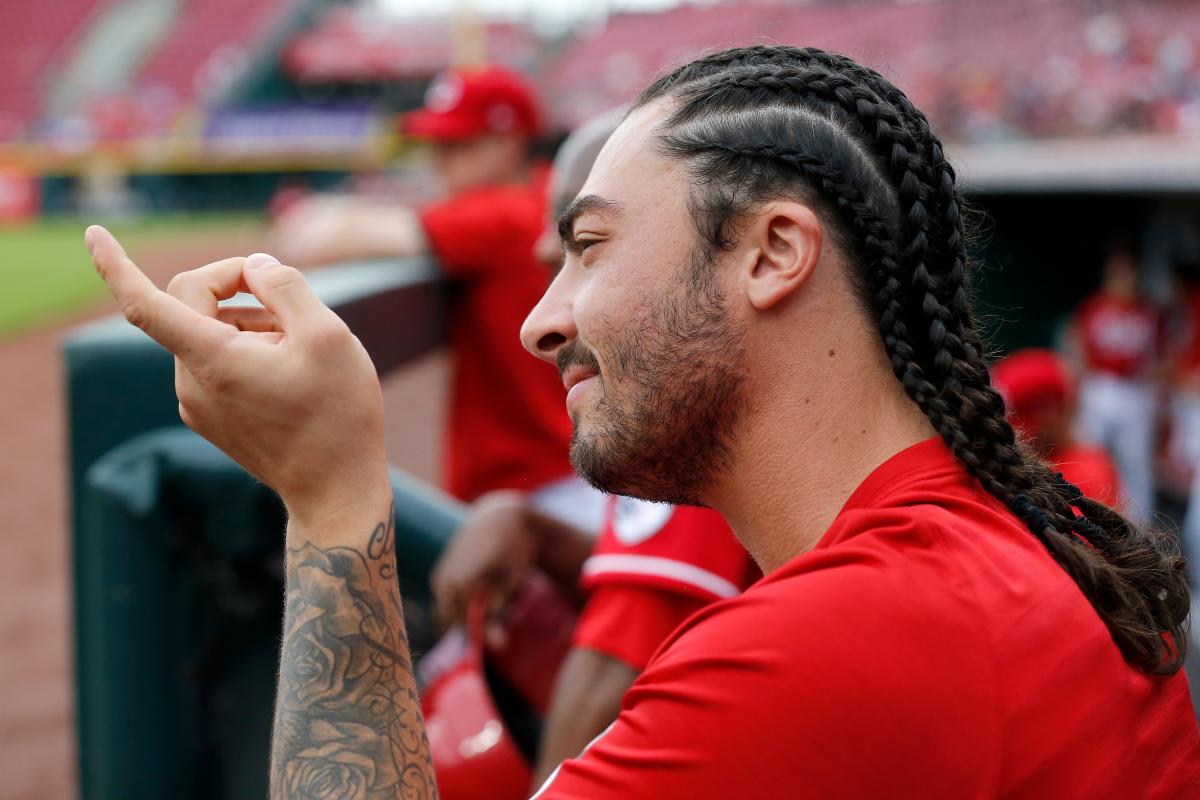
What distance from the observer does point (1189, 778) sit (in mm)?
1063

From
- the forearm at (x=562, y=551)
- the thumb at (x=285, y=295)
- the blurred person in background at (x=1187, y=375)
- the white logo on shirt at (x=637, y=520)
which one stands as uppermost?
the thumb at (x=285, y=295)

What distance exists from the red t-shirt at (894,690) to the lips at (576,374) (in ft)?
0.96

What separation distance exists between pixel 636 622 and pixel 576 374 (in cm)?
50

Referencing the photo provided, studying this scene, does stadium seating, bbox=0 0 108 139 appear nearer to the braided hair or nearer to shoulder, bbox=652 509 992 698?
the braided hair

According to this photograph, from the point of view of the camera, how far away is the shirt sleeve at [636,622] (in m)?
1.58

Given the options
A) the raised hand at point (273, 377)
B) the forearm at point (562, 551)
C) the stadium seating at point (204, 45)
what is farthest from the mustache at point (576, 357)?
the stadium seating at point (204, 45)

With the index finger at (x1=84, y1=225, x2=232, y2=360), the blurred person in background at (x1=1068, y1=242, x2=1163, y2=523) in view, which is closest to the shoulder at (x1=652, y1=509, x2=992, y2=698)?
the index finger at (x1=84, y1=225, x2=232, y2=360)

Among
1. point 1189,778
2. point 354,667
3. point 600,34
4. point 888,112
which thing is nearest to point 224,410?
point 354,667

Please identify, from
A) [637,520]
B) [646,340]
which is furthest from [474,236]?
[646,340]

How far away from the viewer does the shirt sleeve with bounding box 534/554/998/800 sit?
0.87 metres

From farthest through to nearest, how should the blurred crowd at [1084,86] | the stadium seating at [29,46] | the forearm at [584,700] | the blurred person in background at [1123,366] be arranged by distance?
the stadium seating at [29,46], the blurred crowd at [1084,86], the blurred person in background at [1123,366], the forearm at [584,700]

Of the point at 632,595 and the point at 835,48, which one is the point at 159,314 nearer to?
the point at 632,595

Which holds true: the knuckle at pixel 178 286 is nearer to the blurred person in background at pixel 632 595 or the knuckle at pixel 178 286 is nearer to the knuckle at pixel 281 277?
the knuckle at pixel 281 277

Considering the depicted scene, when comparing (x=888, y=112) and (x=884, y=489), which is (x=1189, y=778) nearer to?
(x=884, y=489)
